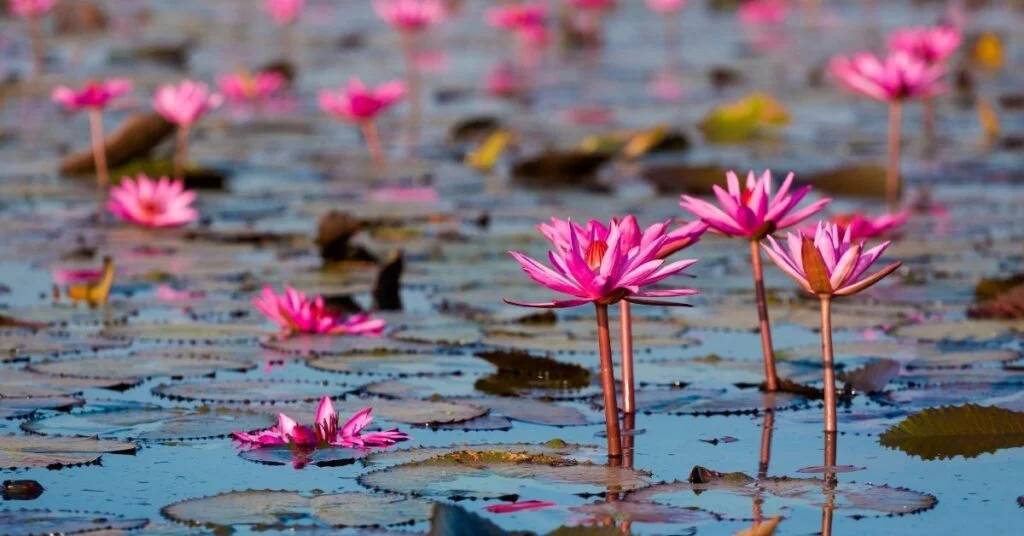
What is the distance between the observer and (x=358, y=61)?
47.7 ft

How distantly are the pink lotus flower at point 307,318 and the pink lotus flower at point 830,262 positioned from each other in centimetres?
156

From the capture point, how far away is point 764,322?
13.0 ft

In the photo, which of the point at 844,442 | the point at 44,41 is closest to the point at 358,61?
the point at 44,41

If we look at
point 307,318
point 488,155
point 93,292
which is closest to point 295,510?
point 307,318

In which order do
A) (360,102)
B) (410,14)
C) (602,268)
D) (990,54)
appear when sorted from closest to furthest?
(602,268), (360,102), (410,14), (990,54)

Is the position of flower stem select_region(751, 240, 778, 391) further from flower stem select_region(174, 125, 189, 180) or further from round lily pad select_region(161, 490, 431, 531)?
flower stem select_region(174, 125, 189, 180)

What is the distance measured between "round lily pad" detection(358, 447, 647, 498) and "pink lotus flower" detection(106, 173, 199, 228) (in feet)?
11.1

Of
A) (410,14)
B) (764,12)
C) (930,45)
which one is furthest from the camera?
(764,12)

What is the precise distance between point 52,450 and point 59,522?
1.77 feet

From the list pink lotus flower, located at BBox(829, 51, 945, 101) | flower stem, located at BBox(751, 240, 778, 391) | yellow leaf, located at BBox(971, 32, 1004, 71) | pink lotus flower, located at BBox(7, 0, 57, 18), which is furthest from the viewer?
yellow leaf, located at BBox(971, 32, 1004, 71)

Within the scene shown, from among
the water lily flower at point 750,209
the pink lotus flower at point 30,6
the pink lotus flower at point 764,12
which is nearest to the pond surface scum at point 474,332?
the water lily flower at point 750,209

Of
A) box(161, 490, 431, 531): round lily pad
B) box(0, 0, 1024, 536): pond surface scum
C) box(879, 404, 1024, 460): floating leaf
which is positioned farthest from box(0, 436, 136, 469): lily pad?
box(879, 404, 1024, 460): floating leaf

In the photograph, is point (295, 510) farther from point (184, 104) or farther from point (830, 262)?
point (184, 104)

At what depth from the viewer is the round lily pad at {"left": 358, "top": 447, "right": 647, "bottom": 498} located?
10.4 feet
